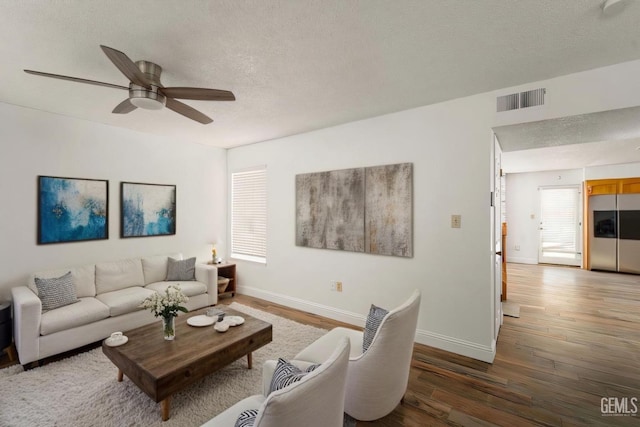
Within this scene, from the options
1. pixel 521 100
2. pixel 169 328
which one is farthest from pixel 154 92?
pixel 521 100

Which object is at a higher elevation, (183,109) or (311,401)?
(183,109)

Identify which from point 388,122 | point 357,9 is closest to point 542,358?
point 388,122

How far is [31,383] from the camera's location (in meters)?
2.37

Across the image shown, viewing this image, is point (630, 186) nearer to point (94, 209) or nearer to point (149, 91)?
point (149, 91)

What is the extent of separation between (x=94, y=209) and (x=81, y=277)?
3.01 feet

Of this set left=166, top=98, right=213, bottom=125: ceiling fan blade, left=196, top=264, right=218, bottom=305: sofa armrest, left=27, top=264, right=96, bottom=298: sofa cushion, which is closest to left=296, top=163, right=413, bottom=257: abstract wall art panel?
left=196, top=264, right=218, bottom=305: sofa armrest

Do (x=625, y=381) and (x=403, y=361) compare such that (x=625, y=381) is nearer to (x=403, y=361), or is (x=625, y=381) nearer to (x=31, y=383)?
(x=403, y=361)

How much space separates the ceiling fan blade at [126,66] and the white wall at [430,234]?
2397mm

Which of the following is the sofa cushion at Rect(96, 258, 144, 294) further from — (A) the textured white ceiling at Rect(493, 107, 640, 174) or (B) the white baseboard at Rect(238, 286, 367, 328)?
(A) the textured white ceiling at Rect(493, 107, 640, 174)

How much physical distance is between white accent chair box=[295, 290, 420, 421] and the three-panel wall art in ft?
11.6

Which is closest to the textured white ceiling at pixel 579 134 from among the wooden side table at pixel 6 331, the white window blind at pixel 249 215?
the white window blind at pixel 249 215

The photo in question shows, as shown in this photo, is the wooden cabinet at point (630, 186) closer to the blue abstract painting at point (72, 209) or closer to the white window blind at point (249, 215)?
the white window blind at point (249, 215)

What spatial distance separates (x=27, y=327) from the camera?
8.35 ft

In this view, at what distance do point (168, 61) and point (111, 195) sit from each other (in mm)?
2584
